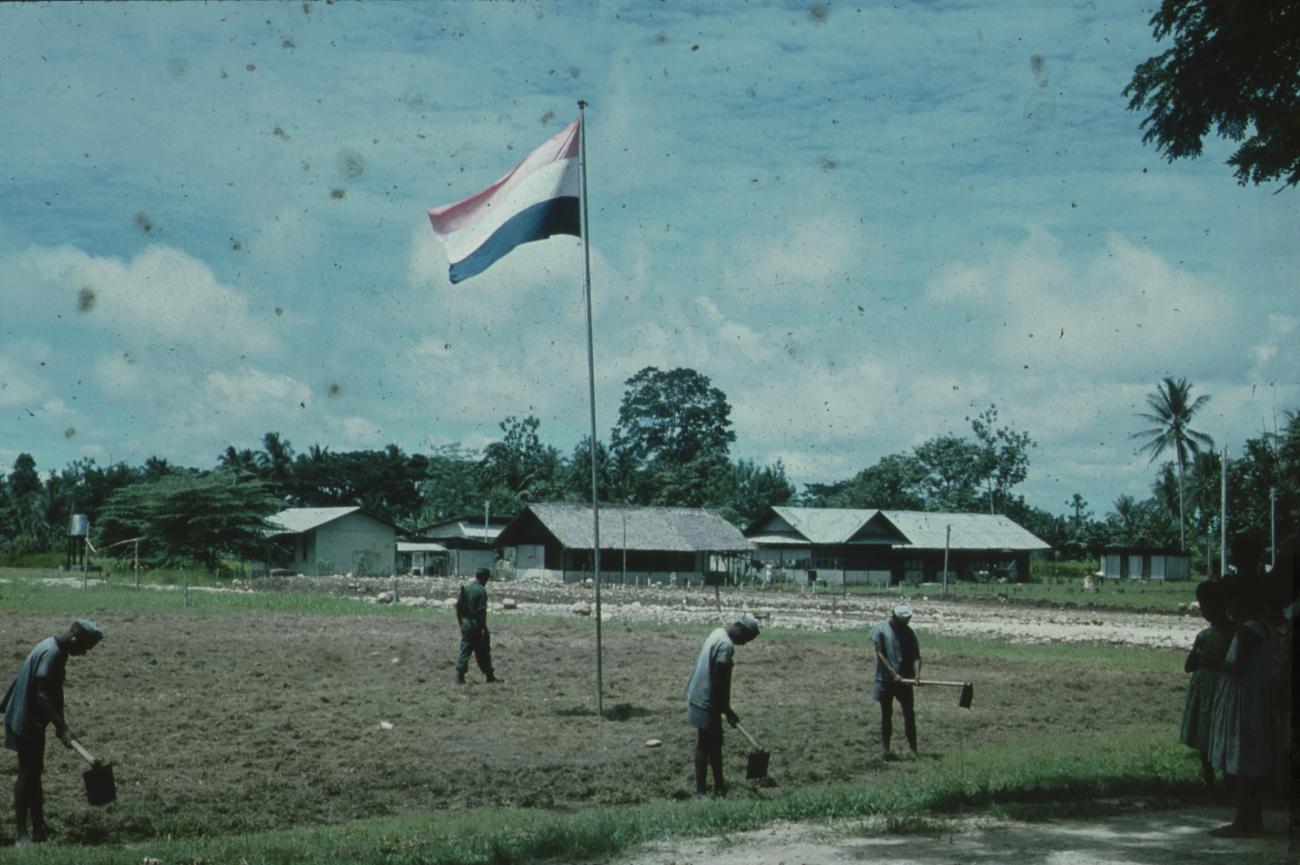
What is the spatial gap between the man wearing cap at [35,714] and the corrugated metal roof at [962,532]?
7211 centimetres

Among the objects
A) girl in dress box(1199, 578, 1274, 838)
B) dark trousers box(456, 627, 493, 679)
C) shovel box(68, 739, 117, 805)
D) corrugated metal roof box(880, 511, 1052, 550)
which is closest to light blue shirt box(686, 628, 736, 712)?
girl in dress box(1199, 578, 1274, 838)

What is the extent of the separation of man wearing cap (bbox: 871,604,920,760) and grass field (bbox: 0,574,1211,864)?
50 centimetres

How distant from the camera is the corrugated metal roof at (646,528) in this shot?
7225cm

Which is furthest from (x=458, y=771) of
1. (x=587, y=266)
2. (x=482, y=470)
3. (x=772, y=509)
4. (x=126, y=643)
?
(x=482, y=470)

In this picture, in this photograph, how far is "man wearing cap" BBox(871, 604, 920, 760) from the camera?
15.1 metres

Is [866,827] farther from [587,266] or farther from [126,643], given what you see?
[126,643]

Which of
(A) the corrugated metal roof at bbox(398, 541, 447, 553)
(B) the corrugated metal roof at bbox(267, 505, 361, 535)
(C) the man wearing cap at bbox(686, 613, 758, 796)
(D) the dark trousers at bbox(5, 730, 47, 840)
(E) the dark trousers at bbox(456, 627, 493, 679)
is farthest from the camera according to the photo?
(A) the corrugated metal roof at bbox(398, 541, 447, 553)

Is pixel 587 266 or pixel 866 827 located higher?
pixel 587 266

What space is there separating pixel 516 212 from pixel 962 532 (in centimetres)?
7128

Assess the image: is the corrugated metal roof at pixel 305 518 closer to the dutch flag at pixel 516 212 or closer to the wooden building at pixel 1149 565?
the wooden building at pixel 1149 565

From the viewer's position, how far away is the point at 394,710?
18.0 meters

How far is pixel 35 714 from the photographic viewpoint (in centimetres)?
1060

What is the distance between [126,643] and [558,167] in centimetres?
1650

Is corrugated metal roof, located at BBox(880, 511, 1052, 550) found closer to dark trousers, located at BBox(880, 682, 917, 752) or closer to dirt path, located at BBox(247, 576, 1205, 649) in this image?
dirt path, located at BBox(247, 576, 1205, 649)
